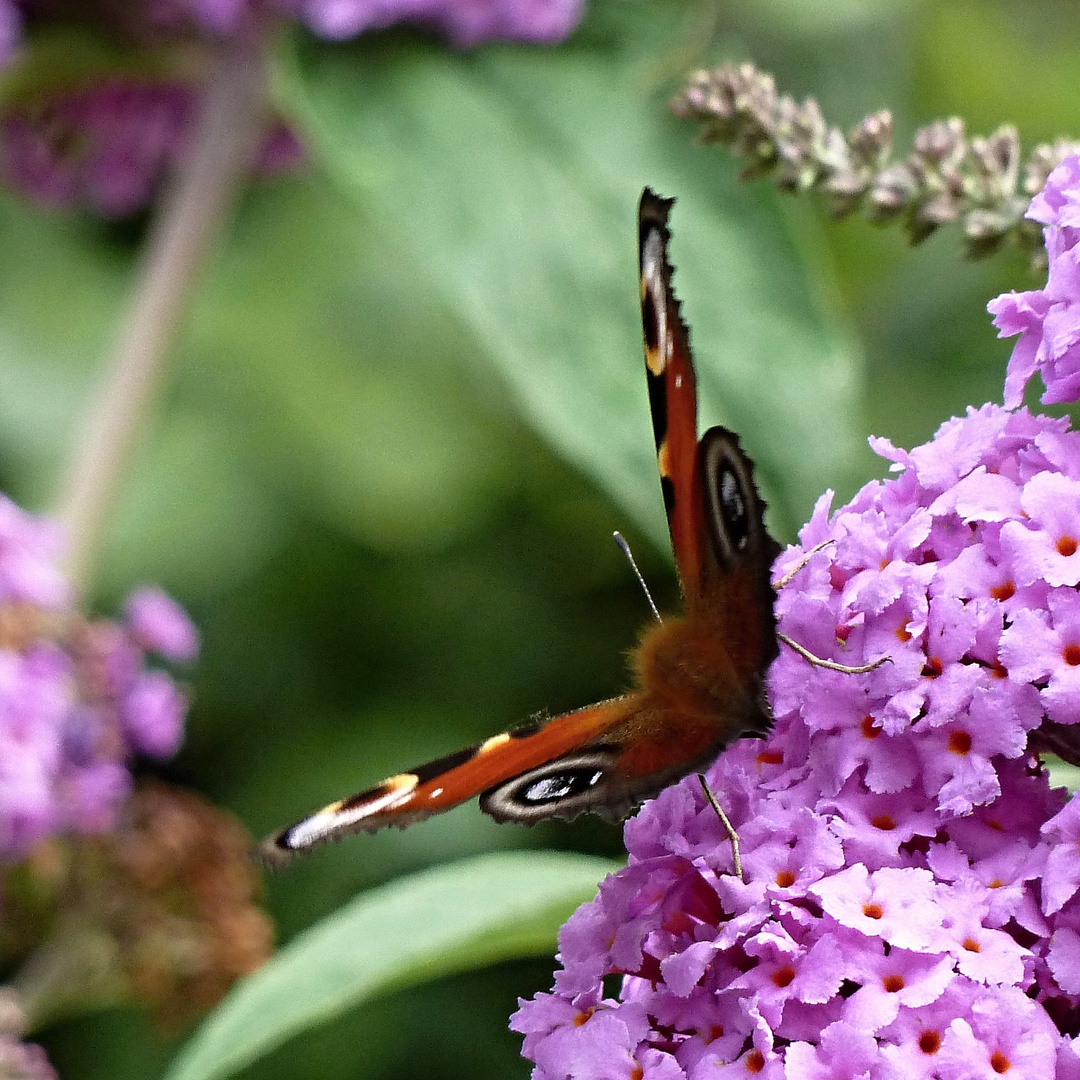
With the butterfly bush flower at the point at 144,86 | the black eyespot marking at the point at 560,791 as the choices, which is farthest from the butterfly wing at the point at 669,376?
the butterfly bush flower at the point at 144,86

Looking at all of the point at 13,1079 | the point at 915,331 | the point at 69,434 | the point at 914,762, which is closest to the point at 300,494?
the point at 69,434

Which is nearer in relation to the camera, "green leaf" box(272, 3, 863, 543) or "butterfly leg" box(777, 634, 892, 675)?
"butterfly leg" box(777, 634, 892, 675)

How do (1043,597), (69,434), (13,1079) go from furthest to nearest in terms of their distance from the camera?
(69,434)
(13,1079)
(1043,597)

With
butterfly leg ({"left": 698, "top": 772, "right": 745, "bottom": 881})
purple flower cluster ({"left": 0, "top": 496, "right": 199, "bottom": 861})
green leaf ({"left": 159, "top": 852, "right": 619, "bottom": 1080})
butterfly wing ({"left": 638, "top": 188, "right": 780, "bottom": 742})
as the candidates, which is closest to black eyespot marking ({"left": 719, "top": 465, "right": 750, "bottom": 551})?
butterfly wing ({"left": 638, "top": 188, "right": 780, "bottom": 742})

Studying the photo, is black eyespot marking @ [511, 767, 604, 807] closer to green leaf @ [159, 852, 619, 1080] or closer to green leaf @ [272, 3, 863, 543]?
green leaf @ [159, 852, 619, 1080]

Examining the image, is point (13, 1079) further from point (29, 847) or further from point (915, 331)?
point (915, 331)

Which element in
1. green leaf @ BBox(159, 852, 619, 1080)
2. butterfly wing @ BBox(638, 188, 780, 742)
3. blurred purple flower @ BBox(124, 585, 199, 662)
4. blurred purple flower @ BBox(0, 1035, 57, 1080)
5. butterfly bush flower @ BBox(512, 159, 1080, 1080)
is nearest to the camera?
butterfly bush flower @ BBox(512, 159, 1080, 1080)

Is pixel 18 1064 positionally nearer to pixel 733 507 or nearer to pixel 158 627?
pixel 158 627

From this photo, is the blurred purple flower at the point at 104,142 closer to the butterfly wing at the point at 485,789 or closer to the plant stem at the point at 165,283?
the plant stem at the point at 165,283
